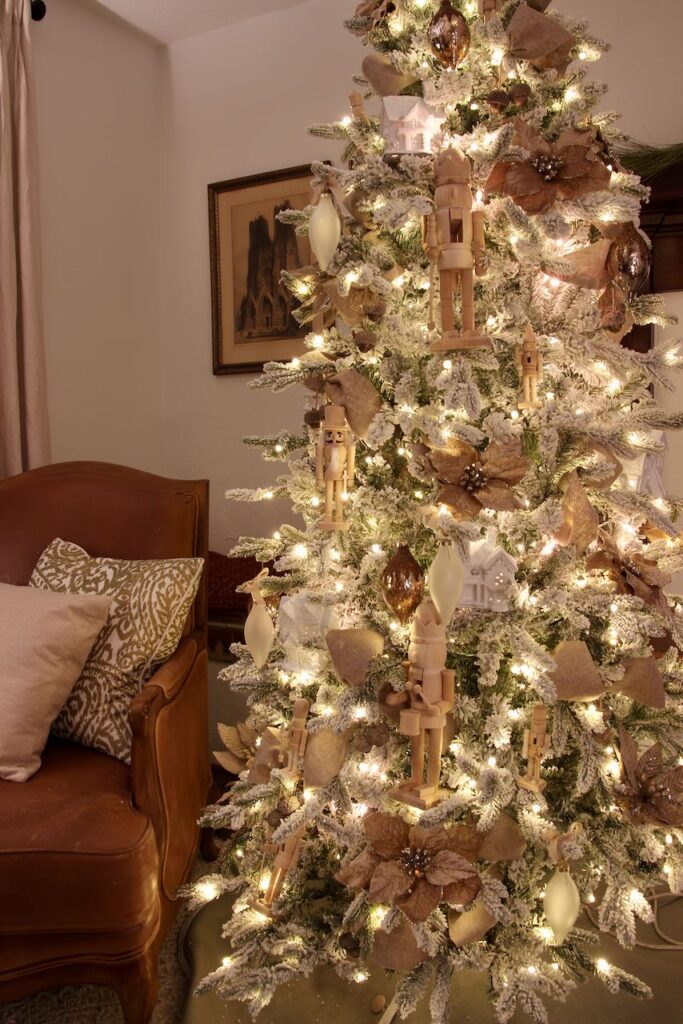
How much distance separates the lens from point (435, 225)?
1.35 meters

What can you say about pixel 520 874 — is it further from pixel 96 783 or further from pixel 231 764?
pixel 96 783

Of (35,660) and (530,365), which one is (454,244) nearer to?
(530,365)

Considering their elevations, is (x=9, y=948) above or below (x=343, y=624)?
below

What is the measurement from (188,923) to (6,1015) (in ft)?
1.44

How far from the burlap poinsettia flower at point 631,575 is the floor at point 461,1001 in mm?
864

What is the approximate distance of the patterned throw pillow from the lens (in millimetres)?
1708

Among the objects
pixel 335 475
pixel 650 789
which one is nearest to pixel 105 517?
pixel 335 475

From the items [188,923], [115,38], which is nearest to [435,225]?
[188,923]

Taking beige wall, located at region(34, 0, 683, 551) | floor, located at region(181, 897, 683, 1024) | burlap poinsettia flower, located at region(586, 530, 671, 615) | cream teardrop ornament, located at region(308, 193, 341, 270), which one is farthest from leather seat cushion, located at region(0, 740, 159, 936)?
beige wall, located at region(34, 0, 683, 551)

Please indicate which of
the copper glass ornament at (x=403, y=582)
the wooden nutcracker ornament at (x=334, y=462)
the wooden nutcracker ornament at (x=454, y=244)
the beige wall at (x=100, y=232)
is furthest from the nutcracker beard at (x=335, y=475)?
the beige wall at (x=100, y=232)

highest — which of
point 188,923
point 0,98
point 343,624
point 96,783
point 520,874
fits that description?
point 0,98

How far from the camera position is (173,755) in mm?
1701

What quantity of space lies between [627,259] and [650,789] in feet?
3.16

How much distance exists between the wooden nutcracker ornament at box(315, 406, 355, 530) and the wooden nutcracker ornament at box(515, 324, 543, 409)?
12.9 inches
